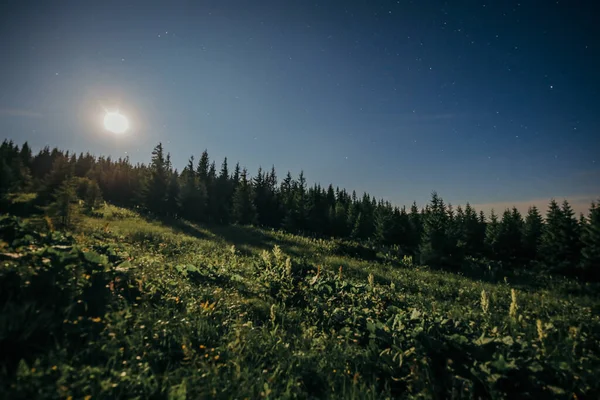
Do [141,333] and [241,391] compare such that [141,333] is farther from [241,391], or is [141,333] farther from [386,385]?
[386,385]

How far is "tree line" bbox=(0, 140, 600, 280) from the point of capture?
27.7 m

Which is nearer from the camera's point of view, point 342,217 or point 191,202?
point 191,202

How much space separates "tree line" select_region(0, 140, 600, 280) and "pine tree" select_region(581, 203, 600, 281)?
0.10 metres

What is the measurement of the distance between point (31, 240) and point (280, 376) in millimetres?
5610

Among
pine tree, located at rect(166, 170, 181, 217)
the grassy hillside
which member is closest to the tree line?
pine tree, located at rect(166, 170, 181, 217)


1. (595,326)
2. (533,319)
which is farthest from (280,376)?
(533,319)

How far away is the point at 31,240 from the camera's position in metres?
5.51

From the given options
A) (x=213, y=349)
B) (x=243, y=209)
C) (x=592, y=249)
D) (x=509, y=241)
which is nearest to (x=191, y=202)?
(x=243, y=209)

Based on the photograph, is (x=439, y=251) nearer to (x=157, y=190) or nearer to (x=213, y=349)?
(x=213, y=349)

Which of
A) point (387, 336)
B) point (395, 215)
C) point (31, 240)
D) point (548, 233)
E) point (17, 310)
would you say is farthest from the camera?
point (395, 215)

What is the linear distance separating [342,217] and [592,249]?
3945cm

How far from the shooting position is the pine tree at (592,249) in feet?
108

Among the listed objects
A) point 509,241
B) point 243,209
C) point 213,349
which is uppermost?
point 243,209

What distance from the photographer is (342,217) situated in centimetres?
6328
